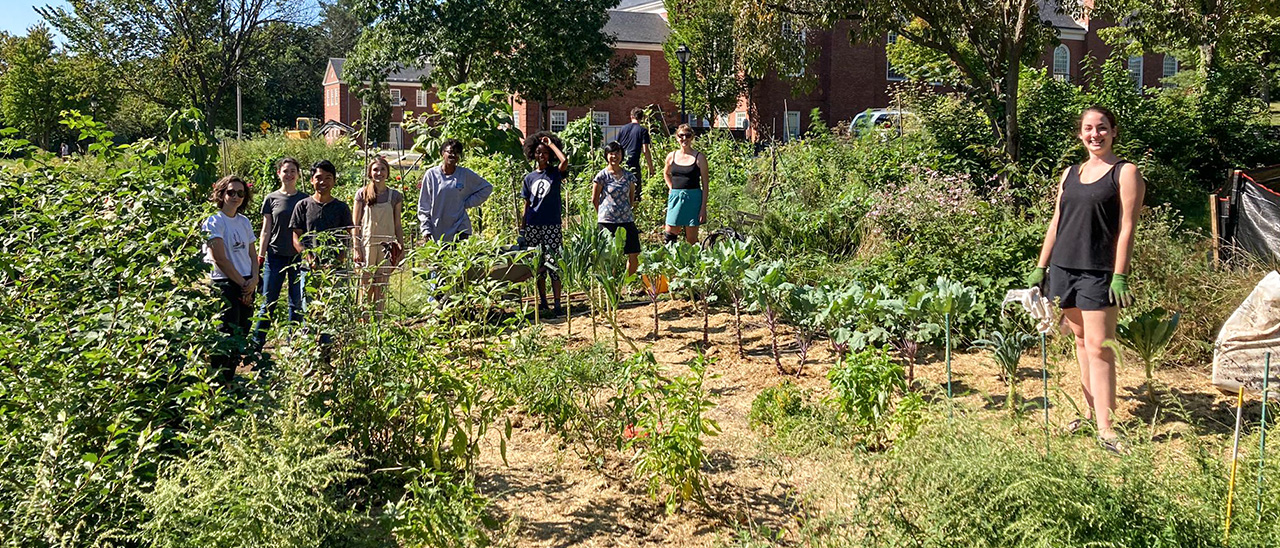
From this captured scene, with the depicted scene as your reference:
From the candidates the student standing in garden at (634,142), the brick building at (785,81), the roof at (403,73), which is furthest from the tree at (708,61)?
the roof at (403,73)

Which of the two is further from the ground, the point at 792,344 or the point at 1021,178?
the point at 1021,178

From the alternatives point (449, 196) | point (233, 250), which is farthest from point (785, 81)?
point (233, 250)

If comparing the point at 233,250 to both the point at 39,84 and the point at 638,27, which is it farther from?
the point at 638,27

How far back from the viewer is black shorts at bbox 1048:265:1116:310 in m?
4.74

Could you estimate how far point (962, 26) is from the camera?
12117 mm

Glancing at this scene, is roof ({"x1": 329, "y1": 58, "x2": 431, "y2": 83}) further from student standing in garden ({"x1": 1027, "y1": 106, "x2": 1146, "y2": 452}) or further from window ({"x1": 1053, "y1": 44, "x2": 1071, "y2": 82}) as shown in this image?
student standing in garden ({"x1": 1027, "y1": 106, "x2": 1146, "y2": 452})

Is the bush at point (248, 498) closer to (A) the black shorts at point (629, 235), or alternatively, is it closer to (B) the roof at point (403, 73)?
(A) the black shorts at point (629, 235)

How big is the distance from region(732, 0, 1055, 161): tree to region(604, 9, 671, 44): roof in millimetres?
31740

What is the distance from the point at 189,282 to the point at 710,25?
32.6 metres

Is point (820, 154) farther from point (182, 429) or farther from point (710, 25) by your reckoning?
point (710, 25)

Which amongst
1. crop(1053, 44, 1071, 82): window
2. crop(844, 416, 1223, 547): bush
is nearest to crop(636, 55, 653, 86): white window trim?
crop(1053, 44, 1071, 82): window

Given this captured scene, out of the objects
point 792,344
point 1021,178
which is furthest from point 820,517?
point 1021,178

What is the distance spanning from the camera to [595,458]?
4.66 meters

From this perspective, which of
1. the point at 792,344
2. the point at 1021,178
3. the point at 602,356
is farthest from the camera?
the point at 1021,178
